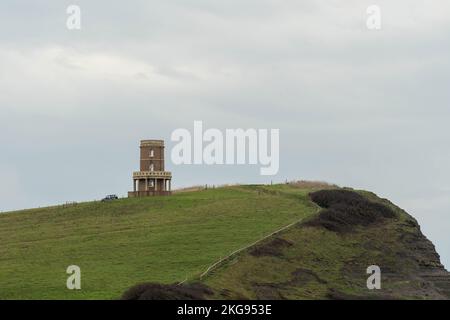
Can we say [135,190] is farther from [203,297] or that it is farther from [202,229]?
[203,297]

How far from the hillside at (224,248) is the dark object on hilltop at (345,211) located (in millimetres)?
182

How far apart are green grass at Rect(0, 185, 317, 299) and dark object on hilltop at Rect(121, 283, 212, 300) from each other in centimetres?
428

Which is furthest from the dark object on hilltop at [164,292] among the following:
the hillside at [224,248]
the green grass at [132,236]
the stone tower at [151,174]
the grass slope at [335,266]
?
the stone tower at [151,174]

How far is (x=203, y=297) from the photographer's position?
9644 cm

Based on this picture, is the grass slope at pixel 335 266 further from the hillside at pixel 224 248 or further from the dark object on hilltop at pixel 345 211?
the dark object on hilltop at pixel 345 211

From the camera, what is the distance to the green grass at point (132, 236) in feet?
353

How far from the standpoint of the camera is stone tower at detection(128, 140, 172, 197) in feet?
488

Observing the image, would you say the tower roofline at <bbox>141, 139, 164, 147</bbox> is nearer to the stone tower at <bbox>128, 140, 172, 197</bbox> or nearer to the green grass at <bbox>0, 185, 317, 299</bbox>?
the stone tower at <bbox>128, 140, 172, 197</bbox>

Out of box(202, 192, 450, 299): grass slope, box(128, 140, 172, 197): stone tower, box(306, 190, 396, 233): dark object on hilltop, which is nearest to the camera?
box(202, 192, 450, 299): grass slope

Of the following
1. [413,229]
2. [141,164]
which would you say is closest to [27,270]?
[141,164]

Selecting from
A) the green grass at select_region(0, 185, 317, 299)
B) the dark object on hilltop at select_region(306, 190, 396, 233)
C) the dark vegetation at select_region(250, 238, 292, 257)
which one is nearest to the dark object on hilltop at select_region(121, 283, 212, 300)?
the green grass at select_region(0, 185, 317, 299)

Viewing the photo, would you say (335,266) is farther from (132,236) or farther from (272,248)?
(132,236)
